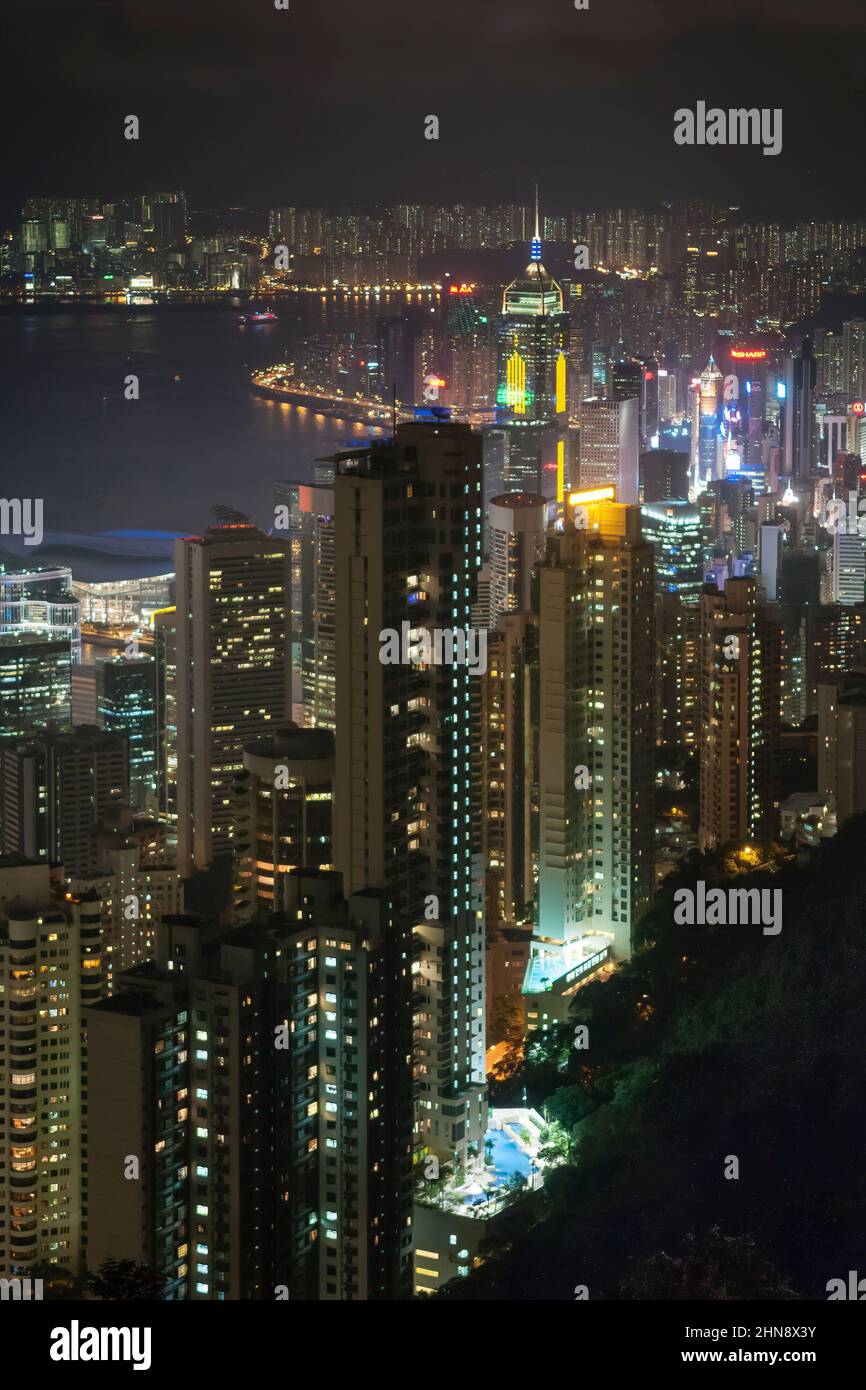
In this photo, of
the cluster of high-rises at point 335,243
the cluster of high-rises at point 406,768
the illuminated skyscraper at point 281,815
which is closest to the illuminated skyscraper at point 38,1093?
the cluster of high-rises at point 406,768

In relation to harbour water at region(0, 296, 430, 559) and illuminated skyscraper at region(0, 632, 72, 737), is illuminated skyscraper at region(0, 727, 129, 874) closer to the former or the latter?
illuminated skyscraper at region(0, 632, 72, 737)

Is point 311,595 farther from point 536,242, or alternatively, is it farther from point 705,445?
point 705,445

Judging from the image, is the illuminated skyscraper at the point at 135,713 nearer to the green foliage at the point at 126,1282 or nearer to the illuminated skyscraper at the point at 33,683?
the illuminated skyscraper at the point at 33,683

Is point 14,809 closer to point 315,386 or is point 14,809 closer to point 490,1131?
point 315,386

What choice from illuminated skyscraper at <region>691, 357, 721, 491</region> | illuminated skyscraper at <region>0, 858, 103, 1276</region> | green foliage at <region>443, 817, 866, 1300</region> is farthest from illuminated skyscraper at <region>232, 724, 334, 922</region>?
illuminated skyscraper at <region>691, 357, 721, 491</region>

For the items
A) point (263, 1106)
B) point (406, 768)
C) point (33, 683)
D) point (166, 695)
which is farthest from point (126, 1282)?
point (33, 683)
